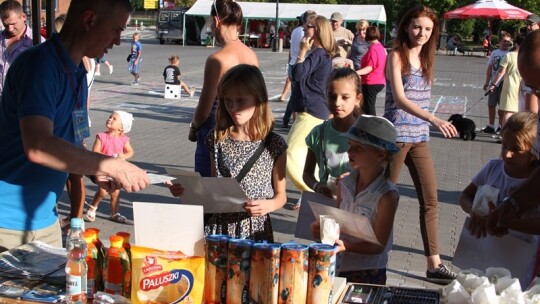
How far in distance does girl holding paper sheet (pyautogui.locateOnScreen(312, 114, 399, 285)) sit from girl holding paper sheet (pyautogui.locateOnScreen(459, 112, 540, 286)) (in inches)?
17.7

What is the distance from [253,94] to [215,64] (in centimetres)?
123

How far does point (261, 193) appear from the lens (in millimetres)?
4285

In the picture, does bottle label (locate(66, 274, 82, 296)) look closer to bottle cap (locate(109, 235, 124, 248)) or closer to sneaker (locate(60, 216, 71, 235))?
bottle cap (locate(109, 235, 124, 248))

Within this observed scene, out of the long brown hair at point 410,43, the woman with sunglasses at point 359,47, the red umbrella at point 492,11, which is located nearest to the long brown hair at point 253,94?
the long brown hair at point 410,43

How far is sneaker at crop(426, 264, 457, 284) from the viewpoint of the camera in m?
6.10

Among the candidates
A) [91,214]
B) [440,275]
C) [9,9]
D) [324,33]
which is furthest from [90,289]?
[324,33]

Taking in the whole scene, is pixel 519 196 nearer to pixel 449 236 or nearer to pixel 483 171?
pixel 483 171

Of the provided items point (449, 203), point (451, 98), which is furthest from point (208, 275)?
point (451, 98)

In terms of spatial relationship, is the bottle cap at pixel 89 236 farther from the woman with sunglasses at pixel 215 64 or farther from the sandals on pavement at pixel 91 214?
the sandals on pavement at pixel 91 214

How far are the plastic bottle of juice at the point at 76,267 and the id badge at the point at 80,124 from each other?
617 millimetres

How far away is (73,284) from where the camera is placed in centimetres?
290

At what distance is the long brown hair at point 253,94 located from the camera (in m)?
4.12

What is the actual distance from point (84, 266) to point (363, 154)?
1.58 meters

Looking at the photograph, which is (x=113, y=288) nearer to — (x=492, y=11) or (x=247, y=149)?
(x=247, y=149)
